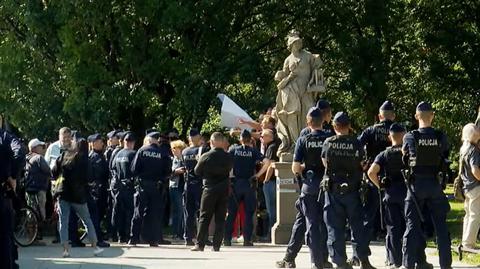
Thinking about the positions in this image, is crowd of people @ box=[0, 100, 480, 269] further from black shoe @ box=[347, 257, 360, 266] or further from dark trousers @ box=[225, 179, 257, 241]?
black shoe @ box=[347, 257, 360, 266]

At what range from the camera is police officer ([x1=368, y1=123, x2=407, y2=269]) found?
13625mm

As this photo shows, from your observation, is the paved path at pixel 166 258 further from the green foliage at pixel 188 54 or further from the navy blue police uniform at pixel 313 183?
the green foliage at pixel 188 54

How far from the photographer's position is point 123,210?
19.3 meters

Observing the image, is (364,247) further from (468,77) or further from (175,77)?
(468,77)

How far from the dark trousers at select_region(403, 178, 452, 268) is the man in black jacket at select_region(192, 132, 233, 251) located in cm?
452

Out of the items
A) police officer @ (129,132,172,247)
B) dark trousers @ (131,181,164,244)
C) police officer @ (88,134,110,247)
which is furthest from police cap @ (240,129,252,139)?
police officer @ (88,134,110,247)

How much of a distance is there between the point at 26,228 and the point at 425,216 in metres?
7.60

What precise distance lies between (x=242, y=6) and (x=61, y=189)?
43.2 ft

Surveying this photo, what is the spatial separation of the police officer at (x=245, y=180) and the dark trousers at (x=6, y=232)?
707cm

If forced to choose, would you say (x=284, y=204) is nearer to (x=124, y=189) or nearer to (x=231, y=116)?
(x=124, y=189)

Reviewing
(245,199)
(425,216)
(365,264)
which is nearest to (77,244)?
(245,199)

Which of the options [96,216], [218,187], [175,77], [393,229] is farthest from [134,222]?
[175,77]

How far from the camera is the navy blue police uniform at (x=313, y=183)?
13625 millimetres

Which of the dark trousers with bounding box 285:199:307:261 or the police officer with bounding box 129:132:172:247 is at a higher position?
the police officer with bounding box 129:132:172:247
